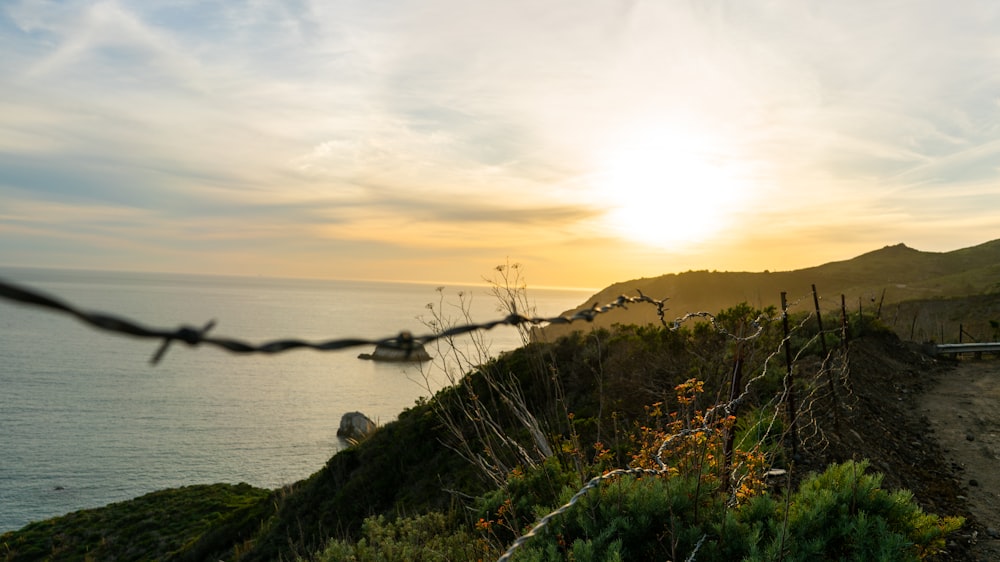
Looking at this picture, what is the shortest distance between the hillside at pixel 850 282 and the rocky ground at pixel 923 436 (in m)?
35.1

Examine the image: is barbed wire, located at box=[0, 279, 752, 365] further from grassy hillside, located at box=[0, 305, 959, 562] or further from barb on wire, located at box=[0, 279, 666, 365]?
grassy hillside, located at box=[0, 305, 959, 562]

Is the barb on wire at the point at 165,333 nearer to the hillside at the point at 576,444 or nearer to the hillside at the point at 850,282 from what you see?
the hillside at the point at 576,444

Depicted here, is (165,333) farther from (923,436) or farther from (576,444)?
(923,436)

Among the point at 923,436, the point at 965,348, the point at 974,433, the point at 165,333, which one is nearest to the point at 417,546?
the point at 165,333

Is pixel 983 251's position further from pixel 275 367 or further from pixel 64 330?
pixel 64 330

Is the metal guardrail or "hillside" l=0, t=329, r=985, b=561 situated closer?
"hillside" l=0, t=329, r=985, b=561

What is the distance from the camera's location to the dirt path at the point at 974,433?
691cm

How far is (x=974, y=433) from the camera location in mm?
10406

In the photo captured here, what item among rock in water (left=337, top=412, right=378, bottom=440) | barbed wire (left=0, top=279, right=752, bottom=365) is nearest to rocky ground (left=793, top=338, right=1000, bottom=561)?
barbed wire (left=0, top=279, right=752, bottom=365)

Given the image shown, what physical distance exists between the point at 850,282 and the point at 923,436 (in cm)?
9511

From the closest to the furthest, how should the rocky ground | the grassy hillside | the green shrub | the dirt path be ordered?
the grassy hillside → the green shrub → the rocky ground → the dirt path

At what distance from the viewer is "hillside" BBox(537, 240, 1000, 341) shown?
61.6 m

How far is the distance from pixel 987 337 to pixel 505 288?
30833 mm

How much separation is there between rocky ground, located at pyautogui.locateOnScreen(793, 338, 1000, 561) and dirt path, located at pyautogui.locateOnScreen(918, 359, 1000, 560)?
15 millimetres
